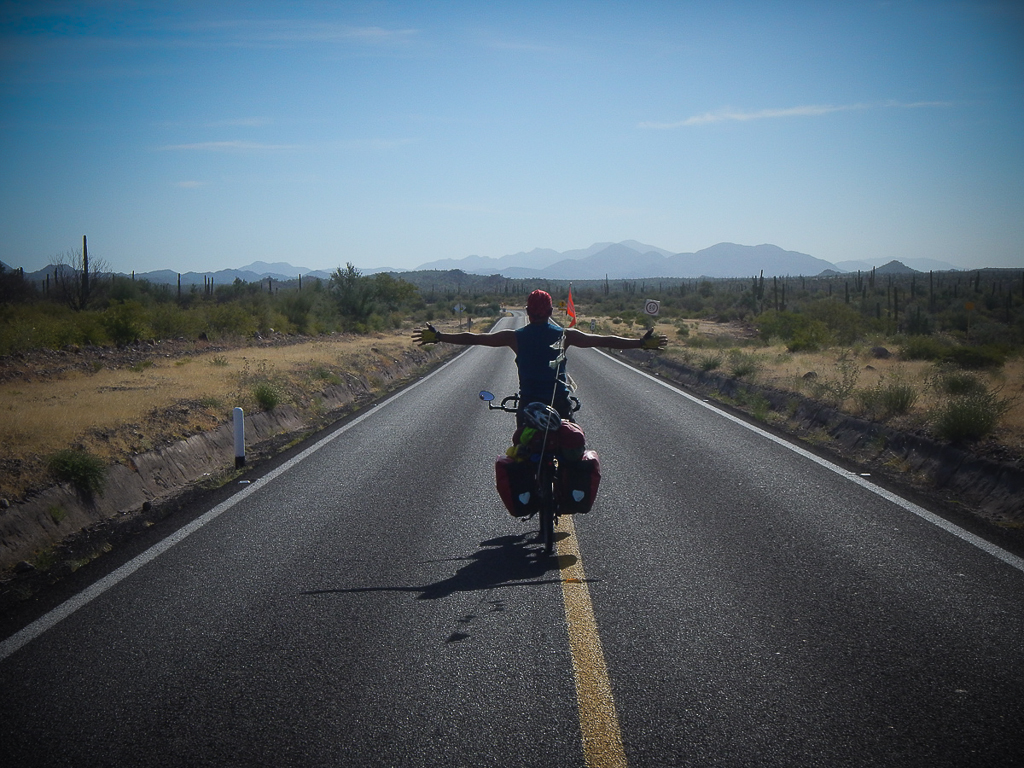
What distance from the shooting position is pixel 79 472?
7.55m

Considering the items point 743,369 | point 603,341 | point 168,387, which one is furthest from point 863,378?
point 168,387

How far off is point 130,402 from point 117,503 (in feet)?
17.5

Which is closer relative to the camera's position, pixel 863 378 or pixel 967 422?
pixel 967 422

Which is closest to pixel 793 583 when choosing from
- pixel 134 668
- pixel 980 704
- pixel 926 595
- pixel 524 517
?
pixel 926 595

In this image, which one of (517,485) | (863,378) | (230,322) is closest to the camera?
(517,485)

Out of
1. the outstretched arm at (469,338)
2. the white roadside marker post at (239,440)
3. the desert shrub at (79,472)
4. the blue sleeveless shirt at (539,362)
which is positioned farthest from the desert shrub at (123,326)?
the blue sleeveless shirt at (539,362)

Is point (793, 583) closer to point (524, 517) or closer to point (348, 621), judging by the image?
point (524, 517)

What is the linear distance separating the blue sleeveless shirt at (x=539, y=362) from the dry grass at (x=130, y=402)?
4.80m

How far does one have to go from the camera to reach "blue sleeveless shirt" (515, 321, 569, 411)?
654cm

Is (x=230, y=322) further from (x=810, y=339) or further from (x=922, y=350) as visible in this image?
(x=922, y=350)

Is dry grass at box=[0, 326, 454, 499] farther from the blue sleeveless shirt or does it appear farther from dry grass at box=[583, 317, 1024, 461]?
dry grass at box=[583, 317, 1024, 461]

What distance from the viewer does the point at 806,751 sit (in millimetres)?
3453

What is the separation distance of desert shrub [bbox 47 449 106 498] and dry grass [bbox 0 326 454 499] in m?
0.17

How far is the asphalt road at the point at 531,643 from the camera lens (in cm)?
356
